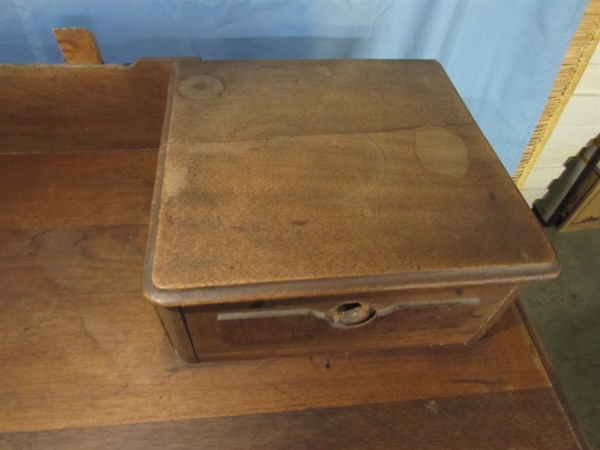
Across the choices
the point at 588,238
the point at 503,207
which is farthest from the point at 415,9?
the point at 588,238

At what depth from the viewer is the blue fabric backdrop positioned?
729mm

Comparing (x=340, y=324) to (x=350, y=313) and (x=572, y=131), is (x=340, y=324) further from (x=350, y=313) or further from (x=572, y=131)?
(x=572, y=131)

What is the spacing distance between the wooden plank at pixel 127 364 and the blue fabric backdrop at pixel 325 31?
0.32m

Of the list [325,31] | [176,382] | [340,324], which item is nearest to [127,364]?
[176,382]

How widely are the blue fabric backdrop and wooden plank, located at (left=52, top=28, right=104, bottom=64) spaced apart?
3.8 inches

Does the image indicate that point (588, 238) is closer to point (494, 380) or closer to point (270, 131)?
point (494, 380)

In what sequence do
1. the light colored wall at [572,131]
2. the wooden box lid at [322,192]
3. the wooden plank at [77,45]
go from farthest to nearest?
the light colored wall at [572,131], the wooden plank at [77,45], the wooden box lid at [322,192]

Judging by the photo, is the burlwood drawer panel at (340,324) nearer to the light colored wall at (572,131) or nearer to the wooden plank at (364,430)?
the wooden plank at (364,430)

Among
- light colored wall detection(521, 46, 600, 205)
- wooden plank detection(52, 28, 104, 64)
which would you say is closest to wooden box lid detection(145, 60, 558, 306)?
wooden plank detection(52, 28, 104, 64)

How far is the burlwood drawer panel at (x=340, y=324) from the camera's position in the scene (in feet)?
1.59

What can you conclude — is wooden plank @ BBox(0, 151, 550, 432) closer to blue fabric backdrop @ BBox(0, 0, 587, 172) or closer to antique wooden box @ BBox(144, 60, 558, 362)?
antique wooden box @ BBox(144, 60, 558, 362)

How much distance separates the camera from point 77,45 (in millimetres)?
659

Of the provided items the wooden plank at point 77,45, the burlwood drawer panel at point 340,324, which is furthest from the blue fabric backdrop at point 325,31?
the burlwood drawer panel at point 340,324

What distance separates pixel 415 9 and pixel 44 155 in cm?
65
